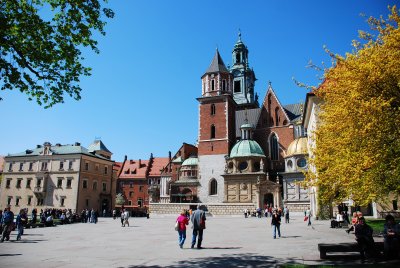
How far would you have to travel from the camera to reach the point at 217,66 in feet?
187

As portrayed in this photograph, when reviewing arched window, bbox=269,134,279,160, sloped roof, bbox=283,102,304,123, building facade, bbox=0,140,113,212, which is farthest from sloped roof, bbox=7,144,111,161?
sloped roof, bbox=283,102,304,123

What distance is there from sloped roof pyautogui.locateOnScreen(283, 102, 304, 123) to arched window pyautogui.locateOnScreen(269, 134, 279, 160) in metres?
4.02

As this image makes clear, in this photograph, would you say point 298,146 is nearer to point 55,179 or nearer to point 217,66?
point 217,66

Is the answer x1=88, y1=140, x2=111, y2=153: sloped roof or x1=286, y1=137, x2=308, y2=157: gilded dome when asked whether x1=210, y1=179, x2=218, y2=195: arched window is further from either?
x1=88, y1=140, x2=111, y2=153: sloped roof

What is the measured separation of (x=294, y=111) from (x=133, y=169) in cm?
3805

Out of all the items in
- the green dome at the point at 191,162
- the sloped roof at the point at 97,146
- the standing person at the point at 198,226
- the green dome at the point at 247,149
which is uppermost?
the sloped roof at the point at 97,146

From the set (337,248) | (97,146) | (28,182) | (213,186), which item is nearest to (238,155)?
(213,186)

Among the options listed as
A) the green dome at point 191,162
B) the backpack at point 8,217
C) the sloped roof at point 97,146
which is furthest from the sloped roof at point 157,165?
the backpack at point 8,217

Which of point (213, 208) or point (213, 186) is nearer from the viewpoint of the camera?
point (213, 208)

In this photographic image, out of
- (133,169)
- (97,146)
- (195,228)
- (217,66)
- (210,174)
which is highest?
(217,66)

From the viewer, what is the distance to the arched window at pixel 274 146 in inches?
2135

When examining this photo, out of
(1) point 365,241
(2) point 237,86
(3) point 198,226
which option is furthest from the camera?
(2) point 237,86

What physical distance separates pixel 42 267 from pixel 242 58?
3051 inches

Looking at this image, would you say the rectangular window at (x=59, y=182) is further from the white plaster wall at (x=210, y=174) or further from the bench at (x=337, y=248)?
the bench at (x=337, y=248)
